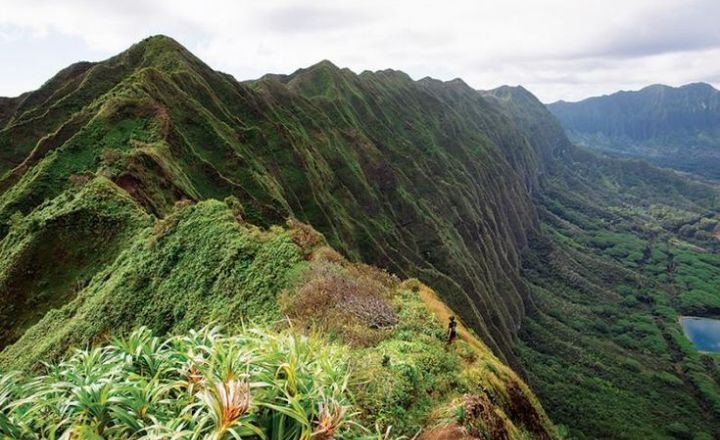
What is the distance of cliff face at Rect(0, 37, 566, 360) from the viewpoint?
1558 inches

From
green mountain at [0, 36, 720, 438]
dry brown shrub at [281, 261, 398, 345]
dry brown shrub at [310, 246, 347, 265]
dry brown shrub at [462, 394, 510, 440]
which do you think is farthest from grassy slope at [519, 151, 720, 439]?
dry brown shrub at [462, 394, 510, 440]

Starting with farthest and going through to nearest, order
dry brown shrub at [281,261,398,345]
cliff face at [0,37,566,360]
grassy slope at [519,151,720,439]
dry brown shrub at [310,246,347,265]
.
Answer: grassy slope at [519,151,720,439] → cliff face at [0,37,566,360] → dry brown shrub at [310,246,347,265] → dry brown shrub at [281,261,398,345]

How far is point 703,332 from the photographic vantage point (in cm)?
15575

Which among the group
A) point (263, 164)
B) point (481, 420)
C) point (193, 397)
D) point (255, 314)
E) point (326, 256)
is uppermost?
point (193, 397)

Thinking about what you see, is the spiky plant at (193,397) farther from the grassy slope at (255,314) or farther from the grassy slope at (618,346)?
the grassy slope at (618,346)

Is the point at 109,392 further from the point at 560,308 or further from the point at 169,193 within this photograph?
the point at 560,308

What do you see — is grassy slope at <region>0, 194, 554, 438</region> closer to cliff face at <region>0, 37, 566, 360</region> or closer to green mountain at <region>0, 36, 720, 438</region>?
green mountain at <region>0, 36, 720, 438</region>

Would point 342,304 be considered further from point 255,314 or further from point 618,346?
point 618,346

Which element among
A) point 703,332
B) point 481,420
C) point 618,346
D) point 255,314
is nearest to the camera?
point 481,420

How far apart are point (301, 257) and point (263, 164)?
128ft

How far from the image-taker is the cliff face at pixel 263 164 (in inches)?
1558

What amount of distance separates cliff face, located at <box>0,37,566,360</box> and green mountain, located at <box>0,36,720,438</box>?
248 mm

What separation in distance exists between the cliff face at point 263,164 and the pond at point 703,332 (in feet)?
176

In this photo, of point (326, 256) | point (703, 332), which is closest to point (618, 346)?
point (703, 332)
